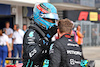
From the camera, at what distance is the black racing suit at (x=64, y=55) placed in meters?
2.33

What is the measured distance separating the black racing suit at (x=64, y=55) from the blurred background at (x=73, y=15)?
1102cm

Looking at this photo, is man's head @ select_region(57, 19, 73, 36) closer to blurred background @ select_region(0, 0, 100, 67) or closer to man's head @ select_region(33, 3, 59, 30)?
man's head @ select_region(33, 3, 59, 30)

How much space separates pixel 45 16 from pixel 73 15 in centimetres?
2065

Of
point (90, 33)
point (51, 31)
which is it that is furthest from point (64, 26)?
point (90, 33)

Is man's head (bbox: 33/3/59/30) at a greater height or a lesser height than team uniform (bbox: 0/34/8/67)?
greater

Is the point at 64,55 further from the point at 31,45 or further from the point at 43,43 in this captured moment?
the point at 31,45

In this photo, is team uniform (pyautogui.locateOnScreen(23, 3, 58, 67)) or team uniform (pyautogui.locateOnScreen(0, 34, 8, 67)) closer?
team uniform (pyautogui.locateOnScreen(23, 3, 58, 67))

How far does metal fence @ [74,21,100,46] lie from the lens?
21172mm

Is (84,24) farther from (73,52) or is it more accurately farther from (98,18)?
(73,52)

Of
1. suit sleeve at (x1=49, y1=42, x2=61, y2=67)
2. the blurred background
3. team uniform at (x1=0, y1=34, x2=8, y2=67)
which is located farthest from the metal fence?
suit sleeve at (x1=49, y1=42, x2=61, y2=67)

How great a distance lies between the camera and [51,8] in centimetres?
258

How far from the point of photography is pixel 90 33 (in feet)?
71.4

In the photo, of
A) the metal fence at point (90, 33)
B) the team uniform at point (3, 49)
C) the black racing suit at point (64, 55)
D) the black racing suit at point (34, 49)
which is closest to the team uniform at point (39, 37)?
the black racing suit at point (34, 49)

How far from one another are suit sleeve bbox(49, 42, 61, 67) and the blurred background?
11.1m
